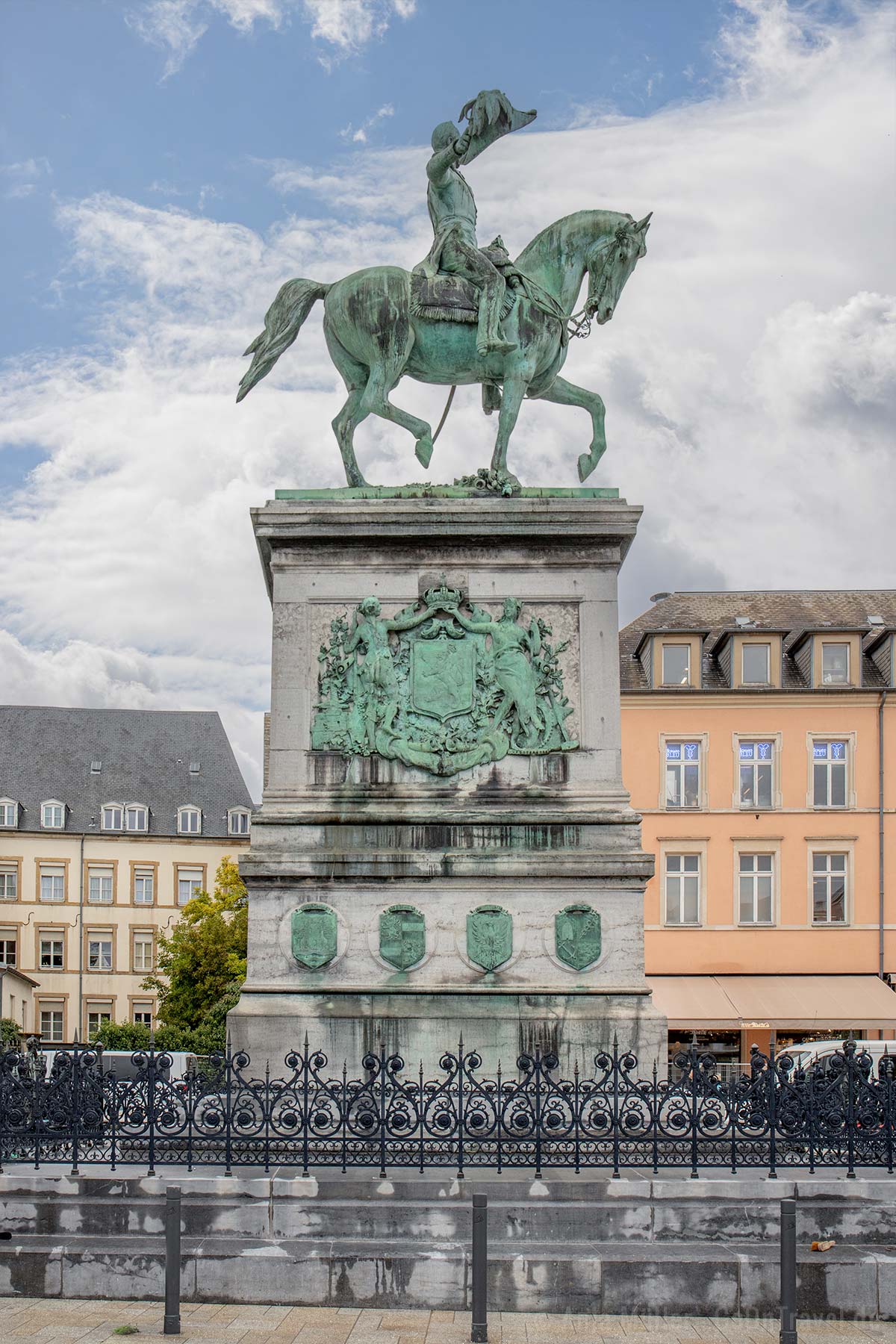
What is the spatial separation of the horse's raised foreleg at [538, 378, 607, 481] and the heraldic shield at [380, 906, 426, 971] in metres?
5.66

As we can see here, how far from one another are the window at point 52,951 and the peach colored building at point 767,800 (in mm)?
39828

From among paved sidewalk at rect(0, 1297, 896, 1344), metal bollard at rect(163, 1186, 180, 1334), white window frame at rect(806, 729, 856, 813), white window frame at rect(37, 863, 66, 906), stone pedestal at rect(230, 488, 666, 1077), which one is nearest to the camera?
metal bollard at rect(163, 1186, 180, 1334)

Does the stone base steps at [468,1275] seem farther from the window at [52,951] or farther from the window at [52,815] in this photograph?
the window at [52,815]

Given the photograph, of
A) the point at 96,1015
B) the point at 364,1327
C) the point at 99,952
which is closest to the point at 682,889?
the point at 364,1327

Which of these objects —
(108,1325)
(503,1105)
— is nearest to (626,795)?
(503,1105)

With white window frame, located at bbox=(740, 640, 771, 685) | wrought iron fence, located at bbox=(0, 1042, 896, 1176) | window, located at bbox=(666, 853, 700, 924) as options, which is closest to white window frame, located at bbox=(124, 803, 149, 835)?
window, located at bbox=(666, 853, 700, 924)

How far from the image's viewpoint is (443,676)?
61.5ft

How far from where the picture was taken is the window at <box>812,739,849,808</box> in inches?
1866

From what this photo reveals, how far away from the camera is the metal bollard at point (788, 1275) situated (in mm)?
12000

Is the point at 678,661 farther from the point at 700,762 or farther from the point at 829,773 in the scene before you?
the point at 829,773

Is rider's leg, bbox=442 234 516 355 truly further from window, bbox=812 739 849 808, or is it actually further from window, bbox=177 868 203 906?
window, bbox=177 868 203 906

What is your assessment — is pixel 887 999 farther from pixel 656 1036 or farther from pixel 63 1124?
pixel 63 1124

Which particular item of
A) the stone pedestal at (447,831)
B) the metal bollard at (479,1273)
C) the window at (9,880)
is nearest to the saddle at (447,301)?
the stone pedestal at (447,831)

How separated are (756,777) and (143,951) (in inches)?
1614
